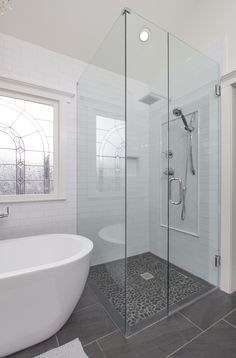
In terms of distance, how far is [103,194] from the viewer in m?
2.21

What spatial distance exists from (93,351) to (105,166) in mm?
1639

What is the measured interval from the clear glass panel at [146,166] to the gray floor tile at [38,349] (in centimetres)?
74

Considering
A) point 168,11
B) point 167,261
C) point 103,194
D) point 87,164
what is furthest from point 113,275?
point 168,11

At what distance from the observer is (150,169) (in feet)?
7.89

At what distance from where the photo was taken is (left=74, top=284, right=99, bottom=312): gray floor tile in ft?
5.73

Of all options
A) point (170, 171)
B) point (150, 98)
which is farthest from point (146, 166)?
point (150, 98)

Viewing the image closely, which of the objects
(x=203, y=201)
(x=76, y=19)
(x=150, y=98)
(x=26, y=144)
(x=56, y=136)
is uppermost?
(x=76, y=19)

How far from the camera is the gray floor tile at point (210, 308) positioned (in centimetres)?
156

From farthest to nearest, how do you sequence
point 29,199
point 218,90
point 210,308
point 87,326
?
point 29,199 < point 218,90 < point 210,308 < point 87,326

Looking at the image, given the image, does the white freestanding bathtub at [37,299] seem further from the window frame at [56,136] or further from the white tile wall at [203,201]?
the white tile wall at [203,201]

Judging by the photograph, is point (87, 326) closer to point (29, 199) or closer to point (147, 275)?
point (147, 275)

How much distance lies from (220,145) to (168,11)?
5.65ft

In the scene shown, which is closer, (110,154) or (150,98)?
(110,154)

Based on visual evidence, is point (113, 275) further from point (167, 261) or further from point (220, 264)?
point (220, 264)
